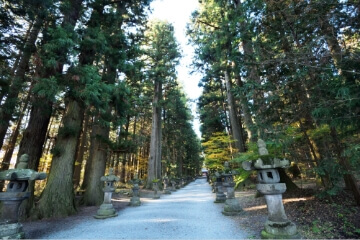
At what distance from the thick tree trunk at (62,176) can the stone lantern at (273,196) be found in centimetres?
583

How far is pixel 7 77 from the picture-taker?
190 inches

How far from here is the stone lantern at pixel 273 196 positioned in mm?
3402

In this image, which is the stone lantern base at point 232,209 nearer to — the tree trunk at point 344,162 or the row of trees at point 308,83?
the row of trees at point 308,83

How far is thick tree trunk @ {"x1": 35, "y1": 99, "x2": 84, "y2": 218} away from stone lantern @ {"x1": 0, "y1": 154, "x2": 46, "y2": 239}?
2.16m

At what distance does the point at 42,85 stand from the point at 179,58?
1345 cm

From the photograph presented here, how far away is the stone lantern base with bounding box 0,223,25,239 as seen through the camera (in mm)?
3430

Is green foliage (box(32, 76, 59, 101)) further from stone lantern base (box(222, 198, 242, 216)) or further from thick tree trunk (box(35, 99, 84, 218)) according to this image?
stone lantern base (box(222, 198, 242, 216))

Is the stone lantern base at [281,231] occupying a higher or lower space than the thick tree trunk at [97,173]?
lower

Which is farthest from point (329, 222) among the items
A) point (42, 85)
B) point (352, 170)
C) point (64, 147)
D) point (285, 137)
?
point (64, 147)

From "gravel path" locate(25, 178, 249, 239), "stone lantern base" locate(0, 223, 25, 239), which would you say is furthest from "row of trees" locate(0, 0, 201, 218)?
"stone lantern base" locate(0, 223, 25, 239)

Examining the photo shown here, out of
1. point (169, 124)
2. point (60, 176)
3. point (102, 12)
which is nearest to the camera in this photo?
point (60, 176)

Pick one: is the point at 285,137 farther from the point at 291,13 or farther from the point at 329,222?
the point at 291,13

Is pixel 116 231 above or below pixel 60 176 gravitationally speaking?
below

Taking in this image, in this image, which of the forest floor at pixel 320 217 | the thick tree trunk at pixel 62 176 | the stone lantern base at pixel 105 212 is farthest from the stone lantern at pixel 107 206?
the forest floor at pixel 320 217
